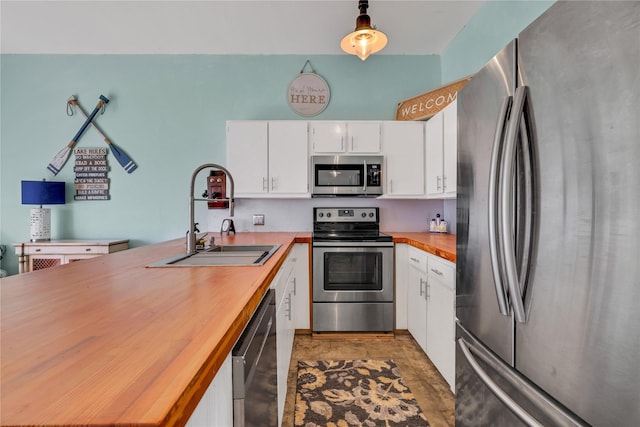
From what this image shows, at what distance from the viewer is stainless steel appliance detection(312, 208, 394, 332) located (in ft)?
8.48

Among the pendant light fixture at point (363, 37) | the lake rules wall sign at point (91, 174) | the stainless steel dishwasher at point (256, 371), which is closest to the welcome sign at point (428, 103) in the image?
the pendant light fixture at point (363, 37)

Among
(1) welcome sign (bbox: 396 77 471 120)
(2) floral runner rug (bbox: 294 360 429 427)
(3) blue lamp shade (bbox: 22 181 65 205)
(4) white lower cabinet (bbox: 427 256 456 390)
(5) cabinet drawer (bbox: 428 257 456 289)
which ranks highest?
(1) welcome sign (bbox: 396 77 471 120)

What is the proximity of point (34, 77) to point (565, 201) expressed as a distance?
15.0 feet

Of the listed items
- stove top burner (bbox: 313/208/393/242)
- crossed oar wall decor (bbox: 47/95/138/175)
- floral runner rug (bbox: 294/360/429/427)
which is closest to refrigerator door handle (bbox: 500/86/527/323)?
floral runner rug (bbox: 294/360/429/427)

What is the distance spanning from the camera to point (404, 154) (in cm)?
285

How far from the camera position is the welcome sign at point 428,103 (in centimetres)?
257

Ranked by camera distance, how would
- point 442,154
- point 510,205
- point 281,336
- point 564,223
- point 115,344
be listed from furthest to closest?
point 442,154 < point 281,336 < point 510,205 < point 564,223 < point 115,344

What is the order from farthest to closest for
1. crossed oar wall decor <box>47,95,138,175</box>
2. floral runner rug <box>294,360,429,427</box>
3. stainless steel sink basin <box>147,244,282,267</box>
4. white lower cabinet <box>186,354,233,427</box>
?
crossed oar wall decor <box>47,95,138,175</box> < floral runner rug <box>294,360,429,427</box> < stainless steel sink basin <box>147,244,282,267</box> < white lower cabinet <box>186,354,233,427</box>

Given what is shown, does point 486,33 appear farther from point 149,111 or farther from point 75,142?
point 75,142

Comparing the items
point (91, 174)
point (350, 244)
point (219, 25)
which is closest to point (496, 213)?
point (350, 244)

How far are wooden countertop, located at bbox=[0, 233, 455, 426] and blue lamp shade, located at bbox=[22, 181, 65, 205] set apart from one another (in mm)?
2532

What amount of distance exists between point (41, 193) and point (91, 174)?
44cm

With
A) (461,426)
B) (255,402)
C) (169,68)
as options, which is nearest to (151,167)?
(169,68)

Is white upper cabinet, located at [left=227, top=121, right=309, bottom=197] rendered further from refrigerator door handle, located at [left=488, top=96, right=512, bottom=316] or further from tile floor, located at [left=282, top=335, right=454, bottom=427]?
refrigerator door handle, located at [left=488, top=96, right=512, bottom=316]
